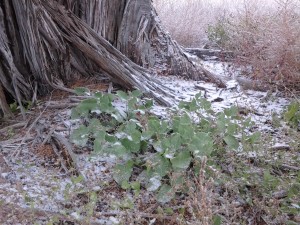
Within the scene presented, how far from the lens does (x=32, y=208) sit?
2268 millimetres

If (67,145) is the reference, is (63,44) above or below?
above

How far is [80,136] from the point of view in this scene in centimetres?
285

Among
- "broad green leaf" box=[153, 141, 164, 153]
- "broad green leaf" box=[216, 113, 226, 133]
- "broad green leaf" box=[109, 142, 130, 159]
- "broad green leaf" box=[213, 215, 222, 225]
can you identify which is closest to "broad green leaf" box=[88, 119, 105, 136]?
"broad green leaf" box=[109, 142, 130, 159]

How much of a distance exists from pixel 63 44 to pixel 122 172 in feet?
4.74

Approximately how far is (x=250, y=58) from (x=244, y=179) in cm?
227

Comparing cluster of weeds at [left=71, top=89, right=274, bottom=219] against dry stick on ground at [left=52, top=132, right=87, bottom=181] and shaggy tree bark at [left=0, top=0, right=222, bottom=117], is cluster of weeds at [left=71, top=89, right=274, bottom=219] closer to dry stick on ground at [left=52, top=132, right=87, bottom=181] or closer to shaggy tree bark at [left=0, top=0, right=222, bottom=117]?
dry stick on ground at [left=52, top=132, right=87, bottom=181]

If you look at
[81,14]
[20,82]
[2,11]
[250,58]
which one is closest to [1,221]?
[20,82]

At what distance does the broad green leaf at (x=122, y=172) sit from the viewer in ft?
8.52

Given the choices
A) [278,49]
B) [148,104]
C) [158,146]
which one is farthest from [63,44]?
[278,49]

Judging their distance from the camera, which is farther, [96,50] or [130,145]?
[96,50]

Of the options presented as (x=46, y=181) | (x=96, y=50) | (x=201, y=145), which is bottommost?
(x=46, y=181)

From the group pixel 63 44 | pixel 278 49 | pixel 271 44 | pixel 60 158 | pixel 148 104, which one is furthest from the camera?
pixel 271 44

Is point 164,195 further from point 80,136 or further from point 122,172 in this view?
point 80,136

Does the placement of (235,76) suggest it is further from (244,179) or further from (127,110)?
(244,179)
